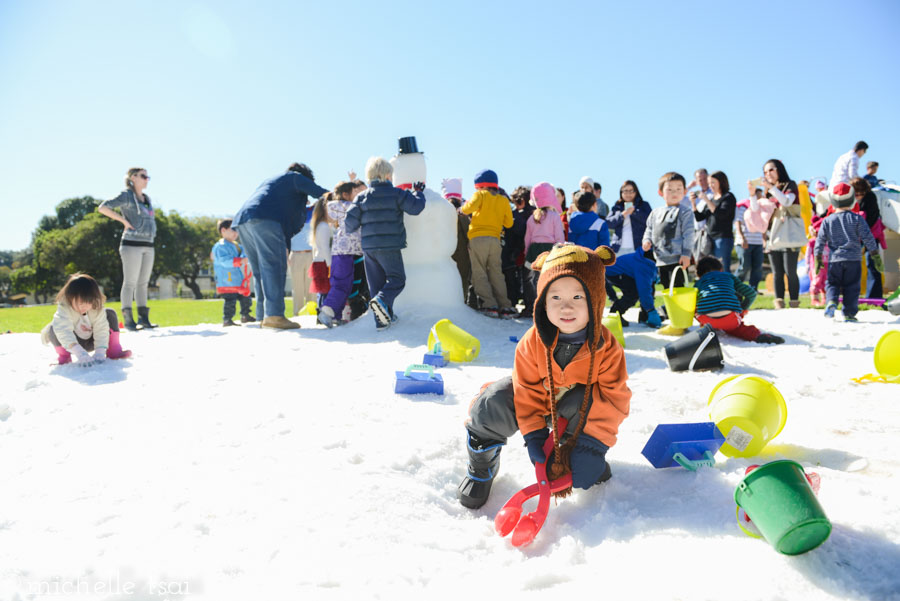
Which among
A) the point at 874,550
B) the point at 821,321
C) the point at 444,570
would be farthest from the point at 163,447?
the point at 821,321

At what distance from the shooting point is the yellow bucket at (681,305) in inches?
186

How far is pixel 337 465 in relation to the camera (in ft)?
6.88

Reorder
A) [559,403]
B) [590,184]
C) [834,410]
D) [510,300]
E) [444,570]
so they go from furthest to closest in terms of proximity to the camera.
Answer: [590,184]
[510,300]
[834,410]
[559,403]
[444,570]

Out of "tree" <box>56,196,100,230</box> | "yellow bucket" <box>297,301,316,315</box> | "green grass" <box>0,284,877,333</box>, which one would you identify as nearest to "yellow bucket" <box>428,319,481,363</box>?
"yellow bucket" <box>297,301,316,315</box>

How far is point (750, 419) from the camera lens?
2057mm

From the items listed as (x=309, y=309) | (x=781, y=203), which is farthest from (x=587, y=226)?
(x=309, y=309)

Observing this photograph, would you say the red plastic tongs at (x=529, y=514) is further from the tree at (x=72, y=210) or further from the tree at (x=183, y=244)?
the tree at (x=72, y=210)

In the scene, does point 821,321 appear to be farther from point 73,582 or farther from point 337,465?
point 73,582

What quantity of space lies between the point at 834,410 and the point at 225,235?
7096 mm

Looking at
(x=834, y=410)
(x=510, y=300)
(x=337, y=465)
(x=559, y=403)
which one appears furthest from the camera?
(x=510, y=300)

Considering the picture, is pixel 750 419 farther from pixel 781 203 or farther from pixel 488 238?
pixel 781 203

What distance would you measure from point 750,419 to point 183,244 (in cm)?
4496

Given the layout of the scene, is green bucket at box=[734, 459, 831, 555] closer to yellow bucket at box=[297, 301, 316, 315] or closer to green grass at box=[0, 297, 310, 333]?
green grass at box=[0, 297, 310, 333]

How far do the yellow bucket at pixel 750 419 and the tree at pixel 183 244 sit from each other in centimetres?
3869
